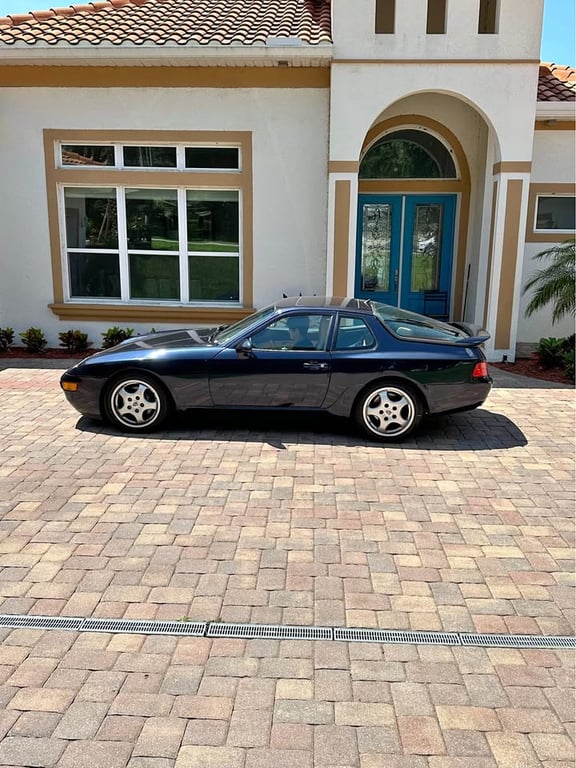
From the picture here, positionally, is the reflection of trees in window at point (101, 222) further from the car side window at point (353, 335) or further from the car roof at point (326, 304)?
the car side window at point (353, 335)

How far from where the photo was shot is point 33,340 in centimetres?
1057

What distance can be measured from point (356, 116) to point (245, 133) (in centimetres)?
181

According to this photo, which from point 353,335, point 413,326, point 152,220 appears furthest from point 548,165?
point 152,220

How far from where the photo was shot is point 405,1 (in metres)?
9.34

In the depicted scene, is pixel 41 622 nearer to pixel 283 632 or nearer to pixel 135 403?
A: pixel 283 632

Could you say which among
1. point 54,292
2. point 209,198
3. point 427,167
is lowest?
point 54,292

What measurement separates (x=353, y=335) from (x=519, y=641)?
359 centimetres

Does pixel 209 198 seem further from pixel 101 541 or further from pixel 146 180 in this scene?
pixel 101 541

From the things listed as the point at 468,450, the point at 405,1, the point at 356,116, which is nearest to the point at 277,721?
the point at 468,450

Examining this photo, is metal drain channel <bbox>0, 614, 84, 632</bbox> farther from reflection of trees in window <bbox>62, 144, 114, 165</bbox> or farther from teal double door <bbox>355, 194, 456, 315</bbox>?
teal double door <bbox>355, 194, 456, 315</bbox>

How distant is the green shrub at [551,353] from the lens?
9641 millimetres

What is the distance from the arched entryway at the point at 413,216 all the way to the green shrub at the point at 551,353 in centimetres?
252

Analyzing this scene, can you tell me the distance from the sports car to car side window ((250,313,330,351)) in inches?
0.4

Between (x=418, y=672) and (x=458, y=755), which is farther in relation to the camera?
(x=418, y=672)
